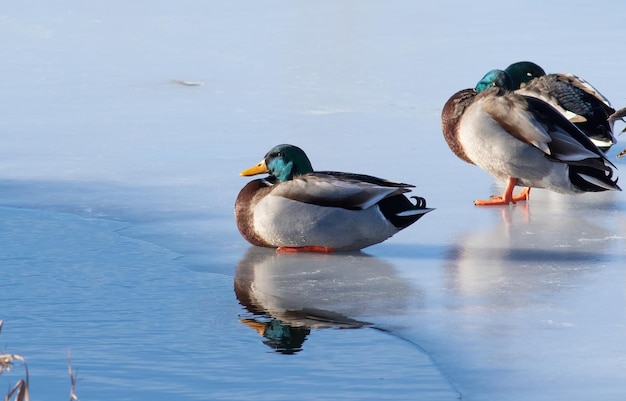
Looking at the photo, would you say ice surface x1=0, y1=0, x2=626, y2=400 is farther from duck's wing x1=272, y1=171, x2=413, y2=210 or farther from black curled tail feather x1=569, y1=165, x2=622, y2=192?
duck's wing x1=272, y1=171, x2=413, y2=210

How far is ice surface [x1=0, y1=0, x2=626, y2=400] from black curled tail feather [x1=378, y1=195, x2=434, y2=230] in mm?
173

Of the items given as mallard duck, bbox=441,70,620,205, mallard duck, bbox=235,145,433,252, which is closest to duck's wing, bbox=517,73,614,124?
mallard duck, bbox=441,70,620,205

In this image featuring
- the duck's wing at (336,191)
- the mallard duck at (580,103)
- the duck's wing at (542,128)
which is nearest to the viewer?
the duck's wing at (336,191)

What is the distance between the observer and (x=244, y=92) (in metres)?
→ 11.3

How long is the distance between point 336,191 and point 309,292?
747mm

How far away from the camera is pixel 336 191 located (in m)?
6.09

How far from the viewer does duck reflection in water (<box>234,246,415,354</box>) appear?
500cm

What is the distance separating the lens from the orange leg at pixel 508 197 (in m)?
7.43

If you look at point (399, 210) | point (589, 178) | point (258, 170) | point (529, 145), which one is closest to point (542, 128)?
point (529, 145)

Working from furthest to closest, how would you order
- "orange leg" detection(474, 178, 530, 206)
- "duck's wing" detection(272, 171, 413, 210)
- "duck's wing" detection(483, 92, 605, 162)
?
"orange leg" detection(474, 178, 530, 206) < "duck's wing" detection(483, 92, 605, 162) < "duck's wing" detection(272, 171, 413, 210)

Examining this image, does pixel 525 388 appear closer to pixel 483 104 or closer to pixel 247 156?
pixel 483 104

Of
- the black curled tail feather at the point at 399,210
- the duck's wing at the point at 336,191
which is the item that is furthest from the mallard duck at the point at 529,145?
the duck's wing at the point at 336,191

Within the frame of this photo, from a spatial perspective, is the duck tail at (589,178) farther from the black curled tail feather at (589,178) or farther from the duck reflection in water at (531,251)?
the duck reflection in water at (531,251)

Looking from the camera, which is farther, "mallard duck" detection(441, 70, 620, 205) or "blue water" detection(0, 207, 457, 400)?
"mallard duck" detection(441, 70, 620, 205)
